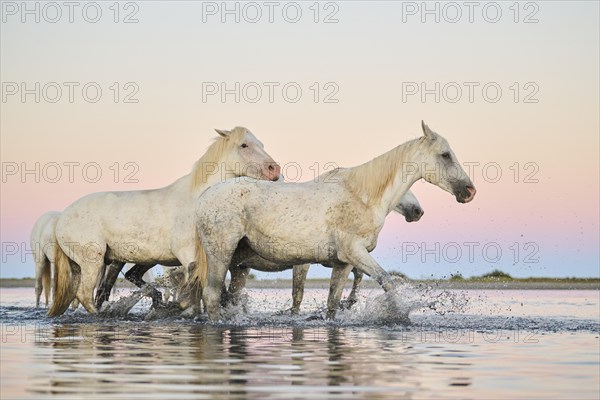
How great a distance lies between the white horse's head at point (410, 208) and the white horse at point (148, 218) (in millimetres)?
2395

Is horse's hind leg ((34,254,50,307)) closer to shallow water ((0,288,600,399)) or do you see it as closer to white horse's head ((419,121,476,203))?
shallow water ((0,288,600,399))

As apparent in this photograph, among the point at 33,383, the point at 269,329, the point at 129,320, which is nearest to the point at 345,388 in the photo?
the point at 33,383

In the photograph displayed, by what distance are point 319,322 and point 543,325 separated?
2.70 meters

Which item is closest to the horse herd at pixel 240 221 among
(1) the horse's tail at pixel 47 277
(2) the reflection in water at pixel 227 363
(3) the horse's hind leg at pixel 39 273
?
(2) the reflection in water at pixel 227 363

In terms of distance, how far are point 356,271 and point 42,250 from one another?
6.08 meters

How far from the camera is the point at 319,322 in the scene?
42.0 feet

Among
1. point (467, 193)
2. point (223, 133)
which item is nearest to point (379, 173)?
point (467, 193)

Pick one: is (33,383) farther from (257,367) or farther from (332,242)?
(332,242)

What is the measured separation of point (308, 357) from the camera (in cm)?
824

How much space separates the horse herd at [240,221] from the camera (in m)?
12.4

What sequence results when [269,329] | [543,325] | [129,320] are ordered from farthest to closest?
[129,320] → [543,325] → [269,329]

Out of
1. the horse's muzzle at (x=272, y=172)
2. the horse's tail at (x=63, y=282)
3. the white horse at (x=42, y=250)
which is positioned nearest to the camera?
the horse's muzzle at (x=272, y=172)

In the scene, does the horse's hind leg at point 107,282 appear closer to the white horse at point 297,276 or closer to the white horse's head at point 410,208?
the white horse at point 297,276

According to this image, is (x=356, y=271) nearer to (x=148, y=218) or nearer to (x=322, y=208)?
(x=148, y=218)
